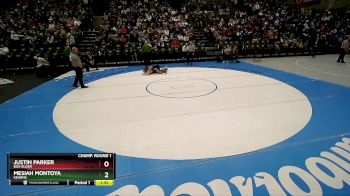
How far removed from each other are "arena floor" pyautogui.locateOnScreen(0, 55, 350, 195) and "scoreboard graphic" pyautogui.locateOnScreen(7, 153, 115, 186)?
3.80 ft

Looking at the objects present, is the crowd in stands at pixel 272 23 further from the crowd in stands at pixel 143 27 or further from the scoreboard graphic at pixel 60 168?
the scoreboard graphic at pixel 60 168

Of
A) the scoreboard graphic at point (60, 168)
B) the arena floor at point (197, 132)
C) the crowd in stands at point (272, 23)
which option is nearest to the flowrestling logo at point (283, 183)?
the arena floor at point (197, 132)

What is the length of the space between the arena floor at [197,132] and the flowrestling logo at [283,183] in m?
0.02

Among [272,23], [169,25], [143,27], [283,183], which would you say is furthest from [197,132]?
[272,23]

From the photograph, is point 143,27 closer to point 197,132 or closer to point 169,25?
point 169,25

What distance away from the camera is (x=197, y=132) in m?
6.20

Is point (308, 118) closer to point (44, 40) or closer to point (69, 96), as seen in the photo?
point (69, 96)

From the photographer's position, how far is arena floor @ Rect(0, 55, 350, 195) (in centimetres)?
435

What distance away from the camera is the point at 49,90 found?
A: 32.4 ft

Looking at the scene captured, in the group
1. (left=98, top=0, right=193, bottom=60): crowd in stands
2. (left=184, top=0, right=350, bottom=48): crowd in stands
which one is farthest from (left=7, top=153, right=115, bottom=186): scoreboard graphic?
(left=184, top=0, right=350, bottom=48): crowd in stands

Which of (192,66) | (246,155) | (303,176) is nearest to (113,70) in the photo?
(192,66)

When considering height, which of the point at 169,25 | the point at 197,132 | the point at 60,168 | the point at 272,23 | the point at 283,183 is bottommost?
the point at 283,183

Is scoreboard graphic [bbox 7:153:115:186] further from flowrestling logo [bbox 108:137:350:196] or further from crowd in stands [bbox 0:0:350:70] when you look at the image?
crowd in stands [bbox 0:0:350:70]

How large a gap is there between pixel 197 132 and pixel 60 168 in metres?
3.64
